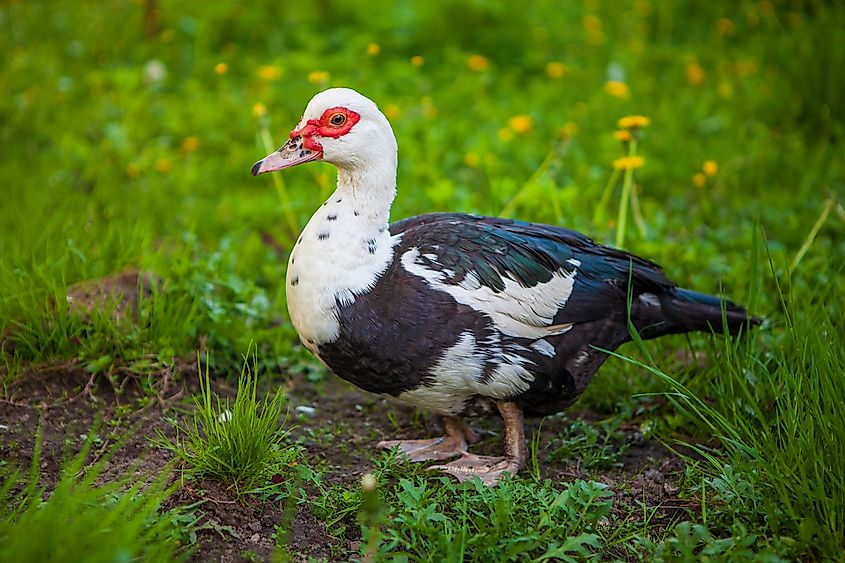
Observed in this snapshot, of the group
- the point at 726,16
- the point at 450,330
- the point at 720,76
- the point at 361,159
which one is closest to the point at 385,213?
the point at 361,159

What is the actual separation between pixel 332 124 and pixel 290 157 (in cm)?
18

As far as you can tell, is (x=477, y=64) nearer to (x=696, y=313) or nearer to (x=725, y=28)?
(x=725, y=28)

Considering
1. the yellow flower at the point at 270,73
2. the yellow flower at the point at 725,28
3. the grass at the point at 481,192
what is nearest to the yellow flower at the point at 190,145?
the grass at the point at 481,192

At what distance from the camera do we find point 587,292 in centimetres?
322

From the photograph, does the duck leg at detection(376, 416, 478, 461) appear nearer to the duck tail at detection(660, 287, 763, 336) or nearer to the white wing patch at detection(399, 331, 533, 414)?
the white wing patch at detection(399, 331, 533, 414)

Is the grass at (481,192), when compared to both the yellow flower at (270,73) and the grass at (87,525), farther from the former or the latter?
the grass at (87,525)

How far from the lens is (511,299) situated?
3084 millimetres

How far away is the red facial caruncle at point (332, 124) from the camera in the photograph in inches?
122

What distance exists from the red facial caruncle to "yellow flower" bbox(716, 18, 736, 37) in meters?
4.95

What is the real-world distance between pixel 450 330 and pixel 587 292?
0.54 metres

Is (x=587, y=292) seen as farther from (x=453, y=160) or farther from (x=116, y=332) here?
(x=453, y=160)

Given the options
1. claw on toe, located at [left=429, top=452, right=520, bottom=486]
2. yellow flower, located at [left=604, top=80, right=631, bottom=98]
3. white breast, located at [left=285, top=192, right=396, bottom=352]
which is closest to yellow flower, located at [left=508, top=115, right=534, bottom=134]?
yellow flower, located at [left=604, top=80, right=631, bottom=98]

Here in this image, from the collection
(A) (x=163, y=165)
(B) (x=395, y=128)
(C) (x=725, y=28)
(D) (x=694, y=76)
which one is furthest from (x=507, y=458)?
(C) (x=725, y=28)

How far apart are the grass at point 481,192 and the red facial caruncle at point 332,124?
2.81 feet
